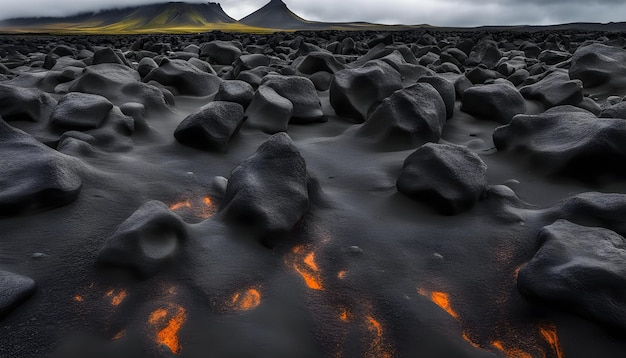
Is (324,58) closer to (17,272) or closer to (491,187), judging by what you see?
(491,187)

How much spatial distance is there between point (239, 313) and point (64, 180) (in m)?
1.27

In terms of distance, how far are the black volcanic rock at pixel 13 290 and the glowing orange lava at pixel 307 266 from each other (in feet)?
3.43

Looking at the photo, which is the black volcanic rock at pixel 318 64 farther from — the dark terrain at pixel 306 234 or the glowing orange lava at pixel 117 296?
the glowing orange lava at pixel 117 296

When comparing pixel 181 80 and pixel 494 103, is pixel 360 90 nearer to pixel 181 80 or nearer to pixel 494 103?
pixel 494 103

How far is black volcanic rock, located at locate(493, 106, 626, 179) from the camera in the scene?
276 cm

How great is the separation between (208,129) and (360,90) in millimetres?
1599

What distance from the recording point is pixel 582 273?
1.79 metres

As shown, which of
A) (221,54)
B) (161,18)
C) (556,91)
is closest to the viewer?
(556,91)

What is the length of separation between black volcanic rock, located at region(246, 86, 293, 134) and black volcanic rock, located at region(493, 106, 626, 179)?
1.61 metres

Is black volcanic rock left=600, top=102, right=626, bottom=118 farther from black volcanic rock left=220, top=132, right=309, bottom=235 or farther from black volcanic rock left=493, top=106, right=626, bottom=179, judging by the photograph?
black volcanic rock left=220, top=132, right=309, bottom=235

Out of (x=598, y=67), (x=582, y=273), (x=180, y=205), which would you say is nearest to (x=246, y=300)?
(x=180, y=205)

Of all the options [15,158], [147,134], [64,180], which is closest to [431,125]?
[147,134]

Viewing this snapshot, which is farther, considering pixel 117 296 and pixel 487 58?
pixel 487 58

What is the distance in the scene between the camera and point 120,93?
427 centimetres
